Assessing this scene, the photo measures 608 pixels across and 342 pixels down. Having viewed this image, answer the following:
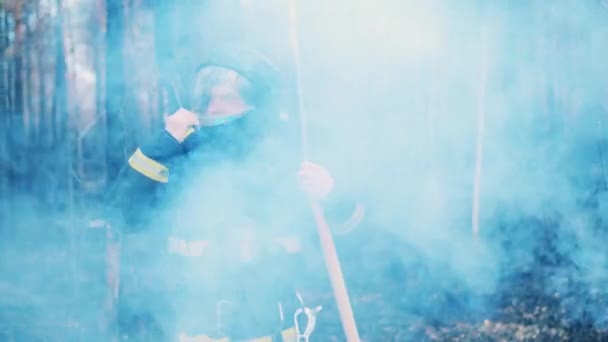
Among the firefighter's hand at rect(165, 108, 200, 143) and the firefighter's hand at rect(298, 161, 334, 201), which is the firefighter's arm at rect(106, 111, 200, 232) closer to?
the firefighter's hand at rect(165, 108, 200, 143)

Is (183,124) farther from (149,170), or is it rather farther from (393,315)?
(393,315)

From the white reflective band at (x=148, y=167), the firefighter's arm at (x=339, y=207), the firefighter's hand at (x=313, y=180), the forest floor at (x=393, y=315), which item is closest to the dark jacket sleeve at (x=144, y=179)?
the white reflective band at (x=148, y=167)

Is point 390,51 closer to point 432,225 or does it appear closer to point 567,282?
point 432,225

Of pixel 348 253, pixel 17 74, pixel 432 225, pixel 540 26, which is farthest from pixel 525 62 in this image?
pixel 17 74

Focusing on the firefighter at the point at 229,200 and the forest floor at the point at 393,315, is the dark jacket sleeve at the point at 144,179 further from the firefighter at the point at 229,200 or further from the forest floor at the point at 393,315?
the forest floor at the point at 393,315

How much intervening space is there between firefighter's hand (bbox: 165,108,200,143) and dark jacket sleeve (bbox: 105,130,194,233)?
0.04 m

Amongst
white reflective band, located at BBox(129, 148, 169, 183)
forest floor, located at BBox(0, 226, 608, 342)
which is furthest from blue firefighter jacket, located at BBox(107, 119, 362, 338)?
forest floor, located at BBox(0, 226, 608, 342)

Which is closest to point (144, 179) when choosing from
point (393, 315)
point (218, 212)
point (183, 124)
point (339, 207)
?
point (183, 124)

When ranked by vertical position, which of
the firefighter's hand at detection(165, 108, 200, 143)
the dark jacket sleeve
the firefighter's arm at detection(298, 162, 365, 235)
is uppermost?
the firefighter's hand at detection(165, 108, 200, 143)

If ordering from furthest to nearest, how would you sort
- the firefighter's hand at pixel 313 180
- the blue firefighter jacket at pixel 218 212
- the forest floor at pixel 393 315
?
the forest floor at pixel 393 315 → the blue firefighter jacket at pixel 218 212 → the firefighter's hand at pixel 313 180

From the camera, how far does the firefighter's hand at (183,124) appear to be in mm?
2424

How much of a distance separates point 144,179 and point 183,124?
355mm

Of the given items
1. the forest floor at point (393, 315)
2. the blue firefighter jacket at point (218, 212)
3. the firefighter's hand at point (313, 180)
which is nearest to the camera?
the firefighter's hand at point (313, 180)

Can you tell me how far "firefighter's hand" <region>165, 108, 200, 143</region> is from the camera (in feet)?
7.95
